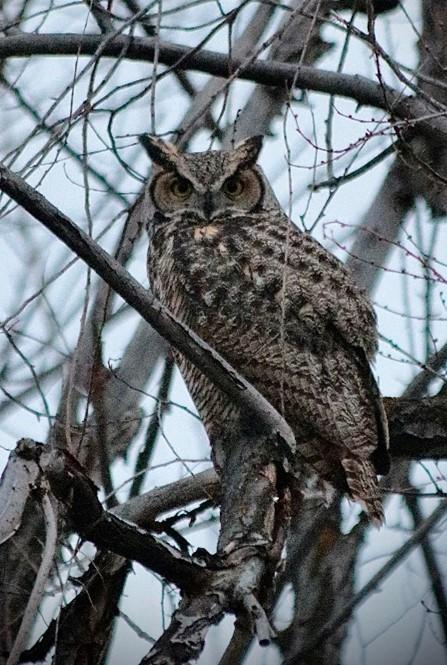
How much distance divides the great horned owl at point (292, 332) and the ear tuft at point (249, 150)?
332mm

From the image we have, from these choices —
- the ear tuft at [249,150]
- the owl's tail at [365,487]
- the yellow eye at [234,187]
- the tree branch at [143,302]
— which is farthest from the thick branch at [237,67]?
the tree branch at [143,302]

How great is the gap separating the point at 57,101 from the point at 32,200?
65 centimetres

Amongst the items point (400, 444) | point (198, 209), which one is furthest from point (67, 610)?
point (198, 209)

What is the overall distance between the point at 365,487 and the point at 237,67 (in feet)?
5.43

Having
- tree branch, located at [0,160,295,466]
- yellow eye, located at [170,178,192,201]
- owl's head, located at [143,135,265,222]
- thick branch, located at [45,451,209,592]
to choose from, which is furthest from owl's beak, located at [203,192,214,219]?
thick branch, located at [45,451,209,592]

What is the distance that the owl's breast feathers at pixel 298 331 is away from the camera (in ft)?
12.1

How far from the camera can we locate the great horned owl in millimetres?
3672

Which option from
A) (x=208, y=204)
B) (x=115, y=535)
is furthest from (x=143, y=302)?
(x=208, y=204)

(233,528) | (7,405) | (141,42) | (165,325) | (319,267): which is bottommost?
(233,528)

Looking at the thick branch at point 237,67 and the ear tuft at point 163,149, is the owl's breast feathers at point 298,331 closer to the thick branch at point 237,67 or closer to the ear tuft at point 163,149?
the ear tuft at point 163,149

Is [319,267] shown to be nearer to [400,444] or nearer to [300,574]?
[400,444]

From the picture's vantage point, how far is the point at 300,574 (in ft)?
11.5

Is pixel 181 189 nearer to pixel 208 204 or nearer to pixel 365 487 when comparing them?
pixel 208 204

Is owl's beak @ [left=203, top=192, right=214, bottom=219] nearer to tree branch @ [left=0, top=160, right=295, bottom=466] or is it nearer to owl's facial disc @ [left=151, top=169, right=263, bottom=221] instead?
owl's facial disc @ [left=151, top=169, right=263, bottom=221]
